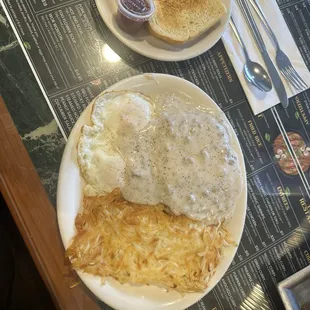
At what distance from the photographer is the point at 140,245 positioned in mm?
1526

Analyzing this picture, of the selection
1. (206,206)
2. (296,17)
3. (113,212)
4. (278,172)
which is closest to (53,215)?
(113,212)

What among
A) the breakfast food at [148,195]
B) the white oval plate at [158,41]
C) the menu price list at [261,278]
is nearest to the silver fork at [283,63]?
the white oval plate at [158,41]

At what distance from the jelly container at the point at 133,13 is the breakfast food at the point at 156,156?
292 millimetres

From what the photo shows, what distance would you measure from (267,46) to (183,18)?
1.59 feet

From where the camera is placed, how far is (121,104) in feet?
5.10

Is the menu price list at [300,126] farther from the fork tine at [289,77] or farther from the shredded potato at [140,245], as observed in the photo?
the shredded potato at [140,245]

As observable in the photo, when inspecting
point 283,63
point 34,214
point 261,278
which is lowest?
point 261,278

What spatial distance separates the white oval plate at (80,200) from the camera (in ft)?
4.83

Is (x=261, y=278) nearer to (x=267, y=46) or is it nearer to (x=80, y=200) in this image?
(x=80, y=200)

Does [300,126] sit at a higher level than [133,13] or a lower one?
lower

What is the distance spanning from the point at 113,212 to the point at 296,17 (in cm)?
138

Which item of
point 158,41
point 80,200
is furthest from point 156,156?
point 158,41

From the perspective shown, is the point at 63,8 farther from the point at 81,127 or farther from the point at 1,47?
the point at 81,127

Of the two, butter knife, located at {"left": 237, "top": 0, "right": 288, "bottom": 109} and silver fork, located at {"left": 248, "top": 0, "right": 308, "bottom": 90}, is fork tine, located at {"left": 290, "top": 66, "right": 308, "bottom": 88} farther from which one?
butter knife, located at {"left": 237, "top": 0, "right": 288, "bottom": 109}
